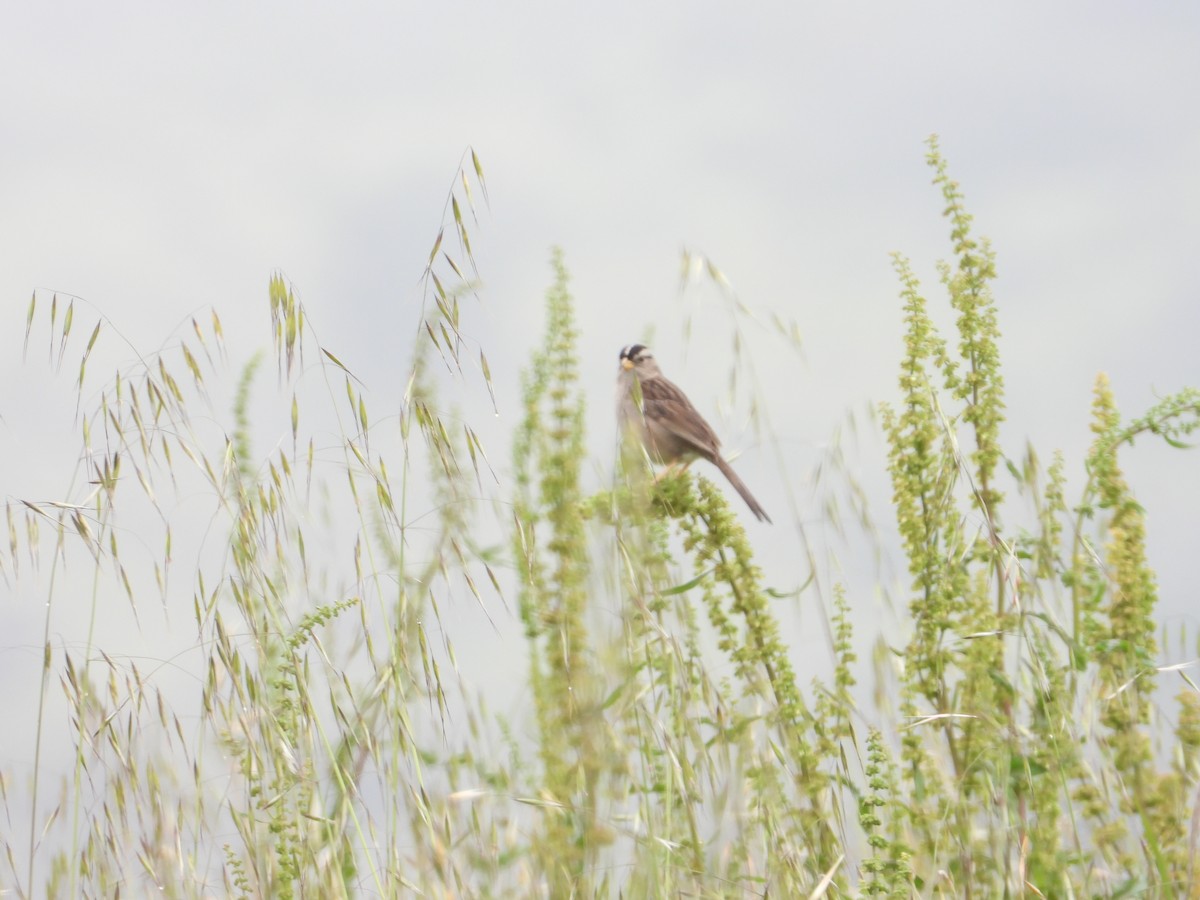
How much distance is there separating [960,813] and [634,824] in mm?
671

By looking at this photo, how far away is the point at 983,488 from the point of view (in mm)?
2936

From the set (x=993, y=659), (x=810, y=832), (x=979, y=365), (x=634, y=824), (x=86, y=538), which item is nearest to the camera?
(x=634, y=824)

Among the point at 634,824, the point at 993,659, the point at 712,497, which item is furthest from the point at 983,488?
the point at 634,824

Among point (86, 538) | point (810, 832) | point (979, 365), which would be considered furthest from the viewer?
point (979, 365)

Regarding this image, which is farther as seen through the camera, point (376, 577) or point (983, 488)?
point (983, 488)

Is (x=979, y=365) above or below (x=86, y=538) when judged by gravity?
above

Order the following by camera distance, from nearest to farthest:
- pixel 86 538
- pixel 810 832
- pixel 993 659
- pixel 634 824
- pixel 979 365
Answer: pixel 634 824 → pixel 810 832 → pixel 993 659 → pixel 86 538 → pixel 979 365

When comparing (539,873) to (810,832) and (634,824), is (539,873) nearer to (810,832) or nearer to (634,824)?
(634,824)

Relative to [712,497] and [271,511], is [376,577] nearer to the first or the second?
[271,511]

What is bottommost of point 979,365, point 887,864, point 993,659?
point 887,864

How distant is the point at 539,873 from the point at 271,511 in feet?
3.17

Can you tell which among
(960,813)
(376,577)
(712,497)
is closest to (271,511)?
(376,577)

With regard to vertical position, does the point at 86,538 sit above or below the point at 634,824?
above

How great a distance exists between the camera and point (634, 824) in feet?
7.09
